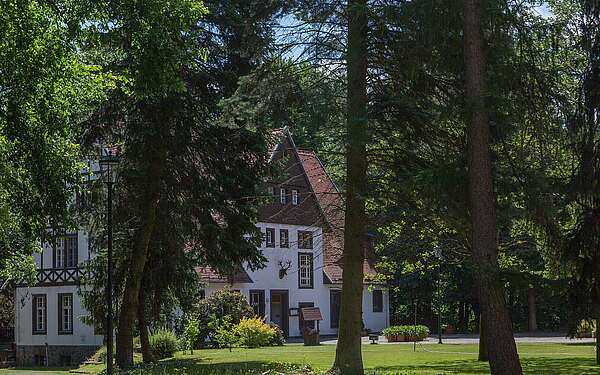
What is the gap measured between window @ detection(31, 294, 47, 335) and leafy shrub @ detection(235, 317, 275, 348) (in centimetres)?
1179

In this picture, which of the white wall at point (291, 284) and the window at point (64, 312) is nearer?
the window at point (64, 312)

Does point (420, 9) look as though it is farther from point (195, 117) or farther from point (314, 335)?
point (314, 335)

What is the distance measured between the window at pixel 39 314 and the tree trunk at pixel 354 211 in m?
29.8

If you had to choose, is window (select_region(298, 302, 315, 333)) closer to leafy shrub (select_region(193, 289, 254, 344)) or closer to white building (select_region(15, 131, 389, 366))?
Result: white building (select_region(15, 131, 389, 366))

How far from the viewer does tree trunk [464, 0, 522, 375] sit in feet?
45.4

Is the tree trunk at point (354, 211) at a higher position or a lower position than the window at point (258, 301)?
higher

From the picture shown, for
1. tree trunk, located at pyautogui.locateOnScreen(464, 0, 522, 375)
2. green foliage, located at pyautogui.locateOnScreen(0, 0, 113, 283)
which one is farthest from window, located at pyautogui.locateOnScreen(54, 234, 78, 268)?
tree trunk, located at pyautogui.locateOnScreen(464, 0, 522, 375)

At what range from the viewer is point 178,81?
1445 cm

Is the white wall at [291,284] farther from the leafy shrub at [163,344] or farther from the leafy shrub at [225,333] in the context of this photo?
the leafy shrub at [163,344]

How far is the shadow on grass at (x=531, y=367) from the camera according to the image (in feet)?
68.3

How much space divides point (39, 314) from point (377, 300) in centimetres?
2166

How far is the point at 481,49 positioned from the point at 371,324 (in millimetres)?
41448

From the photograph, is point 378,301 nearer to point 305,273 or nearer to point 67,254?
point 305,273

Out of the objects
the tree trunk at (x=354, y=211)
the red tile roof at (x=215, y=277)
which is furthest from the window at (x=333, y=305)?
the tree trunk at (x=354, y=211)
